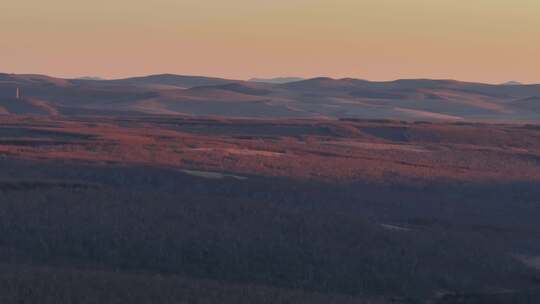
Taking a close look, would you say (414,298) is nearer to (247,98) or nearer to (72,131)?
(72,131)

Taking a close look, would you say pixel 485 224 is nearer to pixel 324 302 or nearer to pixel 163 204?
pixel 163 204

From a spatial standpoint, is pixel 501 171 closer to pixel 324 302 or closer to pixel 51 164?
pixel 51 164

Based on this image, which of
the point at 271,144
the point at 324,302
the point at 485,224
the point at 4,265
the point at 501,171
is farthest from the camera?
the point at 271,144

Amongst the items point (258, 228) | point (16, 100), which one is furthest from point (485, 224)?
point (16, 100)

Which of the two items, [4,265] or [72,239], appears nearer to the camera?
[4,265]

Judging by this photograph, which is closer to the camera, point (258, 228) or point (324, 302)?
point (324, 302)

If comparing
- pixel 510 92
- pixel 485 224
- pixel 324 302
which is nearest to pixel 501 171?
pixel 485 224

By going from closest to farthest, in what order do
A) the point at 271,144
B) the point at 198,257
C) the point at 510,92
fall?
1. the point at 198,257
2. the point at 271,144
3. the point at 510,92

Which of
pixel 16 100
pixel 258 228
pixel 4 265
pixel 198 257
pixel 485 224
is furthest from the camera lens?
pixel 16 100

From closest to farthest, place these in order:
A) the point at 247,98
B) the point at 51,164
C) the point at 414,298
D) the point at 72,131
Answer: the point at 414,298, the point at 51,164, the point at 72,131, the point at 247,98
